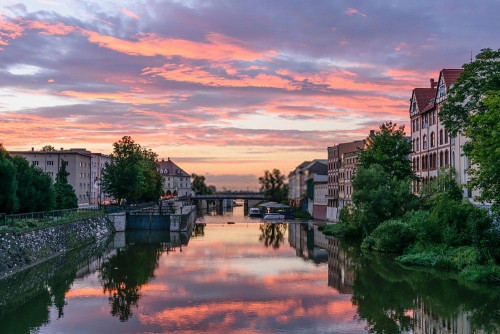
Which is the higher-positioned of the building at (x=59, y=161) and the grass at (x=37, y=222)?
the building at (x=59, y=161)

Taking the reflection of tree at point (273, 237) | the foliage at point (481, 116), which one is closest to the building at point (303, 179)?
the reflection of tree at point (273, 237)

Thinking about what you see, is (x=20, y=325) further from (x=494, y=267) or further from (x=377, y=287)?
(x=494, y=267)

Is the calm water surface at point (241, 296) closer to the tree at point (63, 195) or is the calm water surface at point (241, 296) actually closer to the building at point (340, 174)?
the tree at point (63, 195)

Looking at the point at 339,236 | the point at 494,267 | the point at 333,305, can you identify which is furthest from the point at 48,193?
the point at 494,267

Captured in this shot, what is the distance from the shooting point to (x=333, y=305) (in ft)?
102

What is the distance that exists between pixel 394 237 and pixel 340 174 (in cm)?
4988

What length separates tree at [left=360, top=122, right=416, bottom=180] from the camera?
219ft

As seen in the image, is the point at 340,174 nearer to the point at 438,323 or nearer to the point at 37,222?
the point at 37,222

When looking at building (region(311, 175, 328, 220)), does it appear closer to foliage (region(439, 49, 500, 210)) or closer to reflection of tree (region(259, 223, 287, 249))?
reflection of tree (region(259, 223, 287, 249))

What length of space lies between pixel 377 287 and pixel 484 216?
960cm

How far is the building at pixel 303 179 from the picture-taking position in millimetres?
134788

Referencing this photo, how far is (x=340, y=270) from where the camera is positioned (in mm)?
44562

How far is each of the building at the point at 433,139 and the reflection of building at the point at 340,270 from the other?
42.8ft

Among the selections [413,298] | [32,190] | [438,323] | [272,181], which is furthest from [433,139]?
[272,181]
